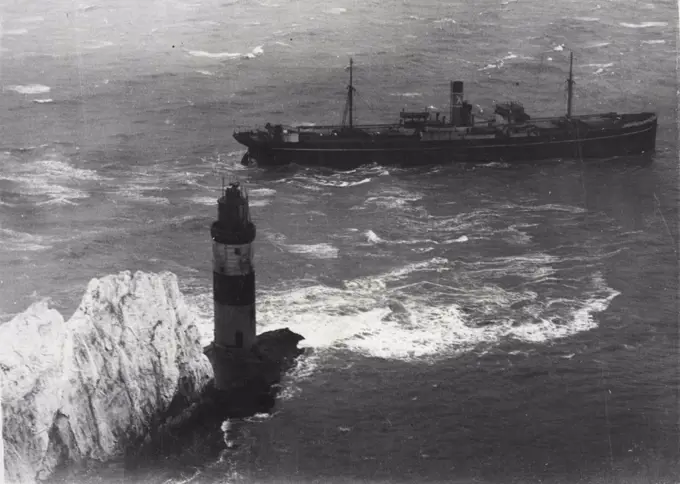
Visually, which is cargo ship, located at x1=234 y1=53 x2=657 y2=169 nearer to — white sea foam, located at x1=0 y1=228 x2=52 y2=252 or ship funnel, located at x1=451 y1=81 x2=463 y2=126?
ship funnel, located at x1=451 y1=81 x2=463 y2=126

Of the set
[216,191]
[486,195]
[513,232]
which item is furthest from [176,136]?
[513,232]

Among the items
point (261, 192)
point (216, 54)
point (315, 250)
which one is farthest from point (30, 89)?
point (315, 250)

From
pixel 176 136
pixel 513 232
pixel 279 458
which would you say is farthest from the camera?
pixel 176 136

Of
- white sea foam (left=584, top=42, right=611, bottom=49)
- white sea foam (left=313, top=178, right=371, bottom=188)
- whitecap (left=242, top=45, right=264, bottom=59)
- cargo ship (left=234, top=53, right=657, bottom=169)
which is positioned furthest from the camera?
white sea foam (left=584, top=42, right=611, bottom=49)

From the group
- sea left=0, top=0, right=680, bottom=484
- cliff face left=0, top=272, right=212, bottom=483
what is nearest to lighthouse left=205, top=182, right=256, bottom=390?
cliff face left=0, top=272, right=212, bottom=483

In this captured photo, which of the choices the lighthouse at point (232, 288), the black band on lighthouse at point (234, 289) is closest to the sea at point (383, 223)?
the lighthouse at point (232, 288)

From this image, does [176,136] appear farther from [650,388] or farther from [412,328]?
[650,388]

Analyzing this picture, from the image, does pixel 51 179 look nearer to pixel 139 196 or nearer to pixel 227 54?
pixel 139 196

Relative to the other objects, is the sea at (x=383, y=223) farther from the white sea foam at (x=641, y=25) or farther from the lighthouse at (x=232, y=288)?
the lighthouse at (x=232, y=288)
